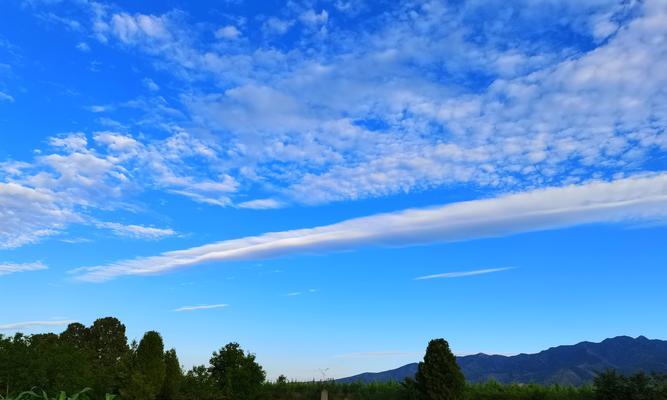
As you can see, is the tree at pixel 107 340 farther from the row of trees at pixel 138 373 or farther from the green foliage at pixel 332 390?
the green foliage at pixel 332 390

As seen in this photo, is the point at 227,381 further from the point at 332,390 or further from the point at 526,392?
the point at 526,392

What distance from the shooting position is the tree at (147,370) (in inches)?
887

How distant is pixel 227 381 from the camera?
81.4 feet

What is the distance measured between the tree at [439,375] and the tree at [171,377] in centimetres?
1013

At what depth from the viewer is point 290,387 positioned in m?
27.2

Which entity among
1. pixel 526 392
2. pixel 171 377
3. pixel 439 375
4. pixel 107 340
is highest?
pixel 107 340

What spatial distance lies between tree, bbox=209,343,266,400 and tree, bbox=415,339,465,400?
291 inches

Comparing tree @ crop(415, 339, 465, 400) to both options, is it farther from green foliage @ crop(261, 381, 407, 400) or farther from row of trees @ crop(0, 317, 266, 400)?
row of trees @ crop(0, 317, 266, 400)

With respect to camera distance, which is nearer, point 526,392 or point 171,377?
point 526,392

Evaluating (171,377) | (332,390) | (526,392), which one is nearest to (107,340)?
(171,377)

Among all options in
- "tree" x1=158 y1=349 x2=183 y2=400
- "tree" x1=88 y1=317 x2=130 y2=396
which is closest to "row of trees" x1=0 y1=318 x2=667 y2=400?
"tree" x1=158 y1=349 x2=183 y2=400

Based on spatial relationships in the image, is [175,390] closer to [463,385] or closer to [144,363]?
[144,363]

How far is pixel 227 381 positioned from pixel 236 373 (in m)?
0.53

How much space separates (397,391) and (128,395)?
35.2 ft
